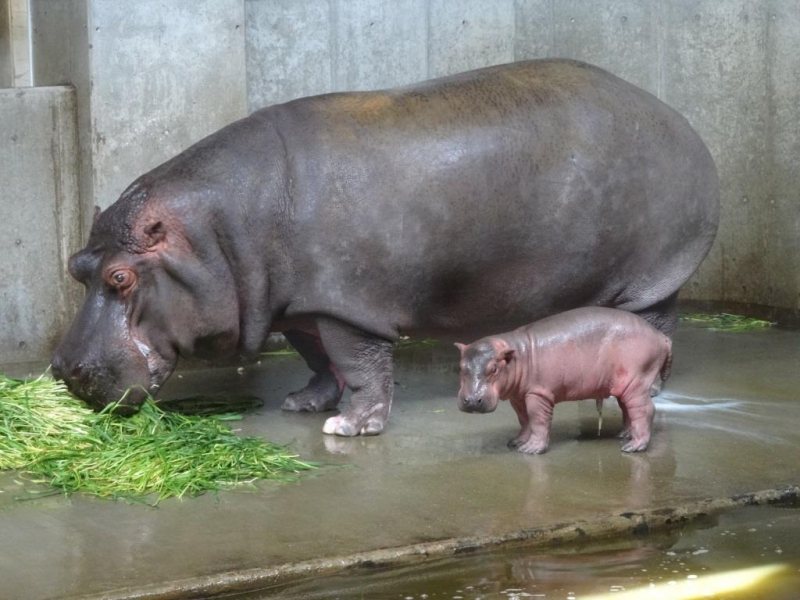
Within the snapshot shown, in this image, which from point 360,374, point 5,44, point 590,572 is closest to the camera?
point 590,572

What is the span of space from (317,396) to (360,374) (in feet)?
1.79

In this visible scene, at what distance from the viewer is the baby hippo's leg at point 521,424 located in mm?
5965

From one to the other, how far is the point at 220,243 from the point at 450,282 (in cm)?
111

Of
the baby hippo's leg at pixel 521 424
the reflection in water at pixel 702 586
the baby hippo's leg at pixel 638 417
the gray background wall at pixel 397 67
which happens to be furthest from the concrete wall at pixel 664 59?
the reflection in water at pixel 702 586

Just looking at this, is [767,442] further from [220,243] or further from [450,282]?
[220,243]

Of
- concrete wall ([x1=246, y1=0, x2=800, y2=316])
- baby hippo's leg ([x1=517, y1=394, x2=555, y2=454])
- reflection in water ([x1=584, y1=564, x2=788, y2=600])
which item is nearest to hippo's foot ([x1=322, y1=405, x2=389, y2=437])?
baby hippo's leg ([x1=517, y1=394, x2=555, y2=454])

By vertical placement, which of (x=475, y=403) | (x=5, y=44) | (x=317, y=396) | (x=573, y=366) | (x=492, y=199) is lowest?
(x=317, y=396)

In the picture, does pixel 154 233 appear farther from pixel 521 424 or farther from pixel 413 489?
pixel 521 424

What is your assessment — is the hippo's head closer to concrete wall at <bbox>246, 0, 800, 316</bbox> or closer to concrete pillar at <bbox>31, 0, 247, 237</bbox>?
concrete pillar at <bbox>31, 0, 247, 237</bbox>

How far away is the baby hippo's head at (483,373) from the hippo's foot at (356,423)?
718 millimetres

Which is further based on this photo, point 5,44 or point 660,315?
point 5,44

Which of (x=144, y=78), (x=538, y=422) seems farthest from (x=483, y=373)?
(x=144, y=78)

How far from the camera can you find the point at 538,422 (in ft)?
19.4

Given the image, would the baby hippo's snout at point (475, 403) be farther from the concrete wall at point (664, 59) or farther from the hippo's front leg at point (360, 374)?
the concrete wall at point (664, 59)
